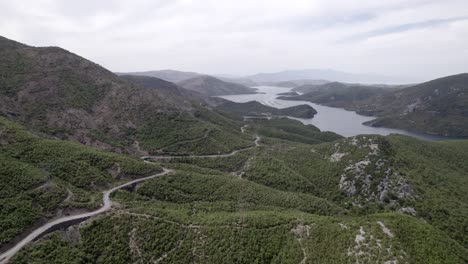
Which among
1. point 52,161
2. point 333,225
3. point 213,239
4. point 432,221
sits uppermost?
point 52,161

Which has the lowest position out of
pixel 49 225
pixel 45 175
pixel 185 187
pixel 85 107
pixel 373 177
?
pixel 185 187

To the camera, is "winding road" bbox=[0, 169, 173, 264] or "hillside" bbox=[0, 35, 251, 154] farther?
"hillside" bbox=[0, 35, 251, 154]

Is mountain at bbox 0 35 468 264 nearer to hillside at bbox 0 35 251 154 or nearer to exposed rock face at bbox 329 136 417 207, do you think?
exposed rock face at bbox 329 136 417 207

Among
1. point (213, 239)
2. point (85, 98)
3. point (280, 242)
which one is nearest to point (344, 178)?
point (280, 242)

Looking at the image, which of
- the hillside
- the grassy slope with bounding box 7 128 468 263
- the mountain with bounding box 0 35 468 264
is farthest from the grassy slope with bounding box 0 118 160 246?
the hillside

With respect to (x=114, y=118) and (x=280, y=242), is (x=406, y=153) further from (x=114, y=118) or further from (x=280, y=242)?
(x=114, y=118)

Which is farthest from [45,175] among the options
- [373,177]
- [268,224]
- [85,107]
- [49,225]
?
[373,177]

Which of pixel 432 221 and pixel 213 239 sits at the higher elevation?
pixel 213 239

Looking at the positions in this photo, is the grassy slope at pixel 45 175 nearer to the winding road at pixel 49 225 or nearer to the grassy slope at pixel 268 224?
the winding road at pixel 49 225

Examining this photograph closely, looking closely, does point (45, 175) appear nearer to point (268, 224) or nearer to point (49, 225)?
point (49, 225)
